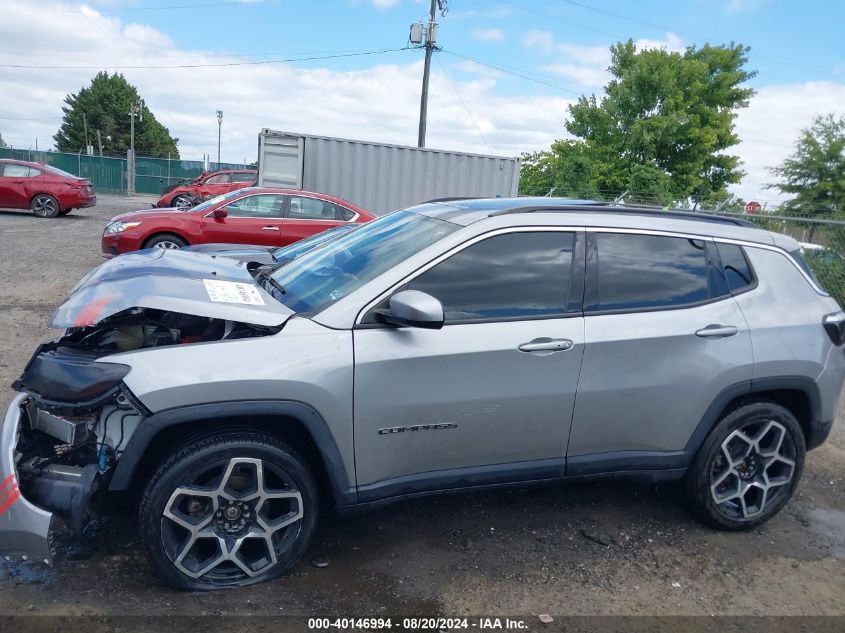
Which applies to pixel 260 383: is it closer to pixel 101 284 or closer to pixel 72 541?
pixel 101 284

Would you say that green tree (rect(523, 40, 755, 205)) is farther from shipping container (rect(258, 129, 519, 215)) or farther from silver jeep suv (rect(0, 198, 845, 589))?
silver jeep suv (rect(0, 198, 845, 589))

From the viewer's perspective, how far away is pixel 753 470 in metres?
3.90

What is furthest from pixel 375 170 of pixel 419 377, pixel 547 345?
pixel 419 377

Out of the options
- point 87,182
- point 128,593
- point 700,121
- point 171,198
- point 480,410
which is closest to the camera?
point 128,593

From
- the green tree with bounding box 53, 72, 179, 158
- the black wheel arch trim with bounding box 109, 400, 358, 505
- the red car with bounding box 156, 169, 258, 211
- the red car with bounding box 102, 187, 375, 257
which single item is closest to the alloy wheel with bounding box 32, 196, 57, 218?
the red car with bounding box 156, 169, 258, 211

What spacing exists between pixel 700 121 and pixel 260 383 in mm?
29854

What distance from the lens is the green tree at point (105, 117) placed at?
72.4 m

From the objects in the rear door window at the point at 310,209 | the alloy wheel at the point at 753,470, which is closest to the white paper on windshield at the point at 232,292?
the alloy wheel at the point at 753,470

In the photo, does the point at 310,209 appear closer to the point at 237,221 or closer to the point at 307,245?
the point at 237,221

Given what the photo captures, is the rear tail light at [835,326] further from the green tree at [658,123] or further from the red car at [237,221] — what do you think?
the green tree at [658,123]

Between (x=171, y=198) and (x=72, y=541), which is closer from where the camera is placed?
(x=72, y=541)

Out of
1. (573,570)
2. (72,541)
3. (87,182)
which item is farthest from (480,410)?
(87,182)

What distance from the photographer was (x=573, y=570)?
3.46m

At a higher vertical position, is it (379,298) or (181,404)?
(379,298)
